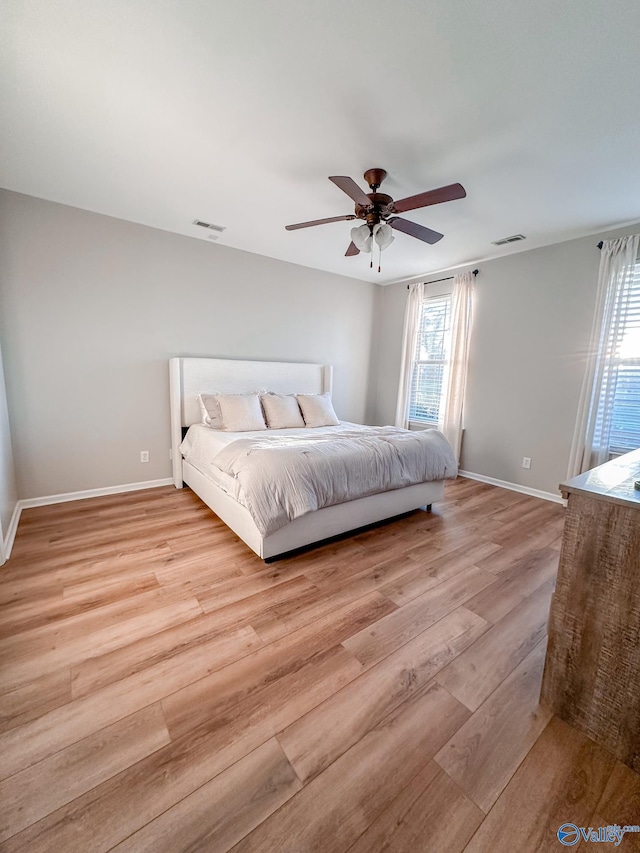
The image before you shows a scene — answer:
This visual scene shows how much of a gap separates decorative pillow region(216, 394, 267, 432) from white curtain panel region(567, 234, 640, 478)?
3.06 meters

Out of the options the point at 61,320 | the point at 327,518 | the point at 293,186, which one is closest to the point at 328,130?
the point at 293,186

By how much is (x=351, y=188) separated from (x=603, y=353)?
2704 millimetres

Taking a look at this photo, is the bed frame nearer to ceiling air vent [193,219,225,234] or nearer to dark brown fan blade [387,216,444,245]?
ceiling air vent [193,219,225,234]

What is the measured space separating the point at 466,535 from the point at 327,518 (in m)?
1.17

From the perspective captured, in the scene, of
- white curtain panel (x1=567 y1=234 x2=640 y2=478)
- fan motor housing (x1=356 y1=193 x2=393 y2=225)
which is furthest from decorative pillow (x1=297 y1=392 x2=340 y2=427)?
white curtain panel (x1=567 y1=234 x2=640 y2=478)

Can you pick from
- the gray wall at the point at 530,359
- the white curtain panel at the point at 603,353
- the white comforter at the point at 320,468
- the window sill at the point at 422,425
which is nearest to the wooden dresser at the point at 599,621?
the white comforter at the point at 320,468

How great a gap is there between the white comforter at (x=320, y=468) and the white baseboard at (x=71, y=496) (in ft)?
3.33

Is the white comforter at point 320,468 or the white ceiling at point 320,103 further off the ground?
the white ceiling at point 320,103

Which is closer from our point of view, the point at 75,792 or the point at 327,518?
the point at 75,792

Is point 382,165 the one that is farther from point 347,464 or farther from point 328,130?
point 347,464

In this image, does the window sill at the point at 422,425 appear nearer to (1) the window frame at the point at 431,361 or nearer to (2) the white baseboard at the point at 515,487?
(1) the window frame at the point at 431,361

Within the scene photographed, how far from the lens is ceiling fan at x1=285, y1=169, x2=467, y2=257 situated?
6.09ft

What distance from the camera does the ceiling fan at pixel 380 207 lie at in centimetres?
186

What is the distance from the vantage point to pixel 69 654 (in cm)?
142
